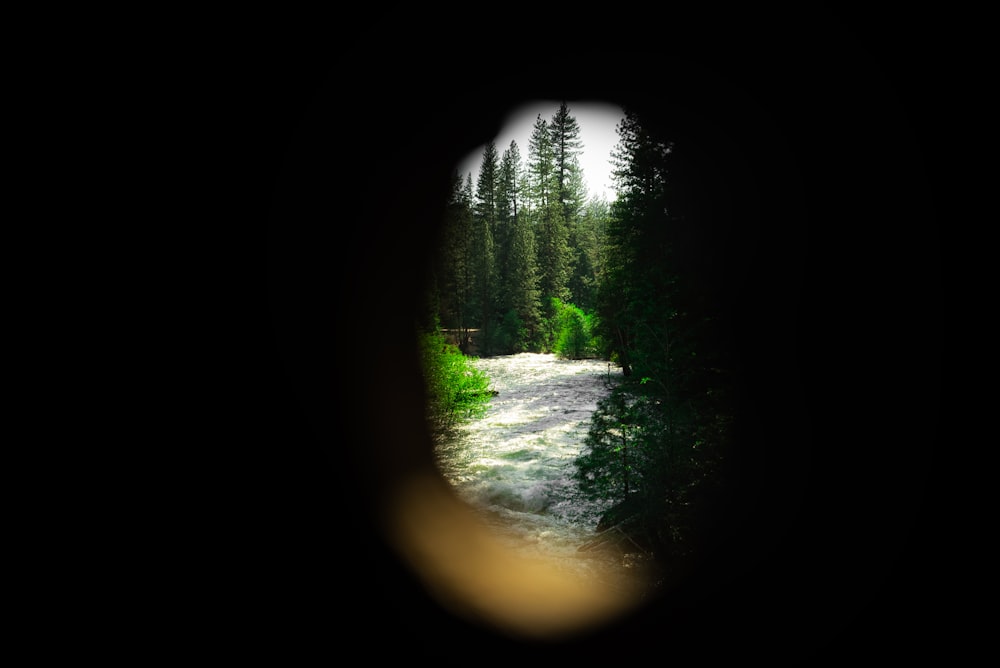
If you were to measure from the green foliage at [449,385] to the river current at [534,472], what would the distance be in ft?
1.31

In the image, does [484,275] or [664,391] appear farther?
[484,275]

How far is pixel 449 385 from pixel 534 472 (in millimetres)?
3487

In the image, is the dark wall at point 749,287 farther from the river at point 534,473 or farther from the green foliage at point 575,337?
the green foliage at point 575,337

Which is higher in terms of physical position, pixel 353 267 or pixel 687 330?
pixel 353 267

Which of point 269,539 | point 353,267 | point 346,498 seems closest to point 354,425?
point 346,498

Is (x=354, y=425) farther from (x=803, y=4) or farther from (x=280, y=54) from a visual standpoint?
(x=803, y=4)

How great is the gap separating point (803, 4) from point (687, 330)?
318cm

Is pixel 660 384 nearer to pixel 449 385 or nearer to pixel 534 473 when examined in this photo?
pixel 449 385

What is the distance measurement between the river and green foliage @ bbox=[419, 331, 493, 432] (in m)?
0.41

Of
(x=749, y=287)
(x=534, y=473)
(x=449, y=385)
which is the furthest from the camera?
(x=534, y=473)

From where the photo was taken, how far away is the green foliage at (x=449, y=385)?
19.0 ft

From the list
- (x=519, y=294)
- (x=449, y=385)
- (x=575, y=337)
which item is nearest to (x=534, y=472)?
(x=449, y=385)

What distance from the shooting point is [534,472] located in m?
8.66

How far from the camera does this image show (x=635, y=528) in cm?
533
